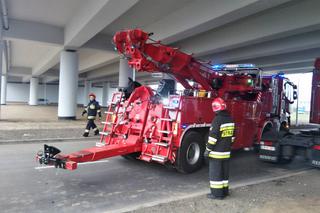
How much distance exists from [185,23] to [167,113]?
7765mm

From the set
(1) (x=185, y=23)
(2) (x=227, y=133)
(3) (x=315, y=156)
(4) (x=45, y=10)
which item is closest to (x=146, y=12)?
(1) (x=185, y=23)

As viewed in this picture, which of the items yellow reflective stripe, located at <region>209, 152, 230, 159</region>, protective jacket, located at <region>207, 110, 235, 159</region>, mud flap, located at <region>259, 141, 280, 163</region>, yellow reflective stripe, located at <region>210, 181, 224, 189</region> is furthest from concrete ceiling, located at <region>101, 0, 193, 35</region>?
yellow reflective stripe, located at <region>210, 181, 224, 189</region>

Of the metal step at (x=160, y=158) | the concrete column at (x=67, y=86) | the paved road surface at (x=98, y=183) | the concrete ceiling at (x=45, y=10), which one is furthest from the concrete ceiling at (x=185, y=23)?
the metal step at (x=160, y=158)

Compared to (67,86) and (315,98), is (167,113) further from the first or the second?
(67,86)

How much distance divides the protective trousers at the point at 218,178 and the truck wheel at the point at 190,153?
1564 millimetres

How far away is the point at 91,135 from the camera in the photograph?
1388 centimetres

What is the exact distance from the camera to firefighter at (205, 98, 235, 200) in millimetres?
5562

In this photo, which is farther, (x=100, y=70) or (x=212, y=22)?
(x=100, y=70)

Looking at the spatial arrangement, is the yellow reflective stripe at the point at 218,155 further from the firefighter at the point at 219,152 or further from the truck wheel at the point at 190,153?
the truck wheel at the point at 190,153

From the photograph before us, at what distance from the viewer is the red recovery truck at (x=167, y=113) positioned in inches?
278

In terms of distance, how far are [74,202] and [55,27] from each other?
16.3m

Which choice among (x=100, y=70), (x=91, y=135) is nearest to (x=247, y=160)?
(x=91, y=135)

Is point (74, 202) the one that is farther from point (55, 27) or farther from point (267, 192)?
point (55, 27)

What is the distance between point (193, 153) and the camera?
7695 millimetres
